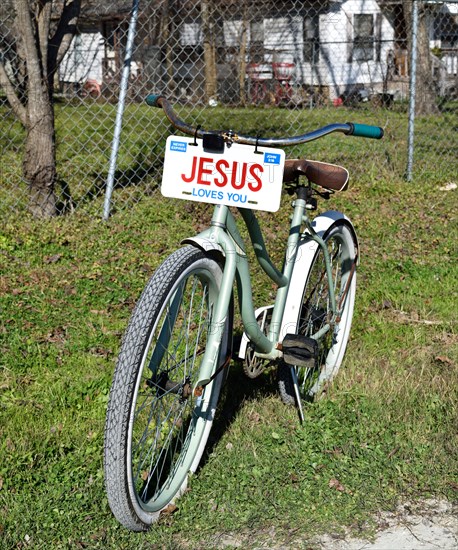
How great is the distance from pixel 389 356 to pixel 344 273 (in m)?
0.57

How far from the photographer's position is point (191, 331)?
12.4ft

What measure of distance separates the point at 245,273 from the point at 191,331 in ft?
1.16

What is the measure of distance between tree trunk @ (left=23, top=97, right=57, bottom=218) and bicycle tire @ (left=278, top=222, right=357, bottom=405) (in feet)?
11.0

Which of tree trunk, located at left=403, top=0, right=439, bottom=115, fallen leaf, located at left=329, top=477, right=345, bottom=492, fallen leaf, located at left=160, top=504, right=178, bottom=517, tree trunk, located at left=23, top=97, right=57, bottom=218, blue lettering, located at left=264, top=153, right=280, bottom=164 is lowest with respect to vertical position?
fallen leaf, located at left=160, top=504, right=178, bottom=517

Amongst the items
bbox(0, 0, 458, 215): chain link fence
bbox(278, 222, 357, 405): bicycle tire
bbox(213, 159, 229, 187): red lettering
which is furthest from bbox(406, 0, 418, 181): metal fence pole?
bbox(213, 159, 229, 187): red lettering

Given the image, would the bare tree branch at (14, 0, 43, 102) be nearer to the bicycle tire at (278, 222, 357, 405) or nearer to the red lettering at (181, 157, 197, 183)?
the bicycle tire at (278, 222, 357, 405)

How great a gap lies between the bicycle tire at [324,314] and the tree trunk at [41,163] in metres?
3.35

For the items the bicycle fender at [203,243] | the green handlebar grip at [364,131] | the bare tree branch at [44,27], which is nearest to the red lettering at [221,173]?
the bicycle fender at [203,243]

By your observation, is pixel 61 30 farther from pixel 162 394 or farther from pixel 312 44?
pixel 312 44

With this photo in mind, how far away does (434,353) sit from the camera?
5172 mm

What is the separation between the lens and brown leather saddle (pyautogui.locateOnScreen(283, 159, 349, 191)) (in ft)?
13.4

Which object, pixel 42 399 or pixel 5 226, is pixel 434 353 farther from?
pixel 5 226

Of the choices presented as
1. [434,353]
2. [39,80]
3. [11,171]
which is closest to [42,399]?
[434,353]

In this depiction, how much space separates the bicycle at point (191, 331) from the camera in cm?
315
